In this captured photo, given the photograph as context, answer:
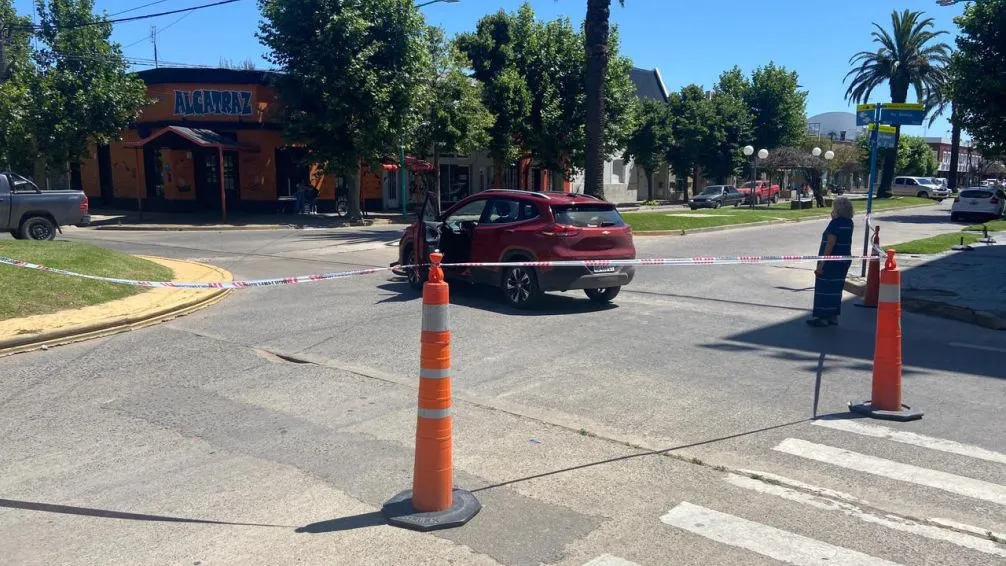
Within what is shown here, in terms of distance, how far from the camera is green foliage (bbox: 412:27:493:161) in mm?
31766

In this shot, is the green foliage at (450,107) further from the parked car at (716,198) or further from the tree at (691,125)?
the tree at (691,125)

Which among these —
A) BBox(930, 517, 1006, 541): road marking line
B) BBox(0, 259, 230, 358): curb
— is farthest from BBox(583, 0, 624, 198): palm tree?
BBox(930, 517, 1006, 541): road marking line

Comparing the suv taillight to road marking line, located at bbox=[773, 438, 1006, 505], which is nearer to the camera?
road marking line, located at bbox=[773, 438, 1006, 505]

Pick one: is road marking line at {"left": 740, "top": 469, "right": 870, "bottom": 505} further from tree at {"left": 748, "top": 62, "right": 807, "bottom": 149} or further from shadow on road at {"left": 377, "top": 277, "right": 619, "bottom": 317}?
tree at {"left": 748, "top": 62, "right": 807, "bottom": 149}

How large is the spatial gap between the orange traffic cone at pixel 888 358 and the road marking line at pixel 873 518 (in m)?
1.89

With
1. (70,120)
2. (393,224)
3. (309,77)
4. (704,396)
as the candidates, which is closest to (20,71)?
(70,120)

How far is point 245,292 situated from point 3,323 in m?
4.09

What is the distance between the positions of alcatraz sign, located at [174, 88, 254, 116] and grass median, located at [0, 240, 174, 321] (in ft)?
68.6

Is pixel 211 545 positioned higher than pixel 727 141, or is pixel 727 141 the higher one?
pixel 727 141

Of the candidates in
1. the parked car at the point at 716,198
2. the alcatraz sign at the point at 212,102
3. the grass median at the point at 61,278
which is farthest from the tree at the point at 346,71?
the parked car at the point at 716,198

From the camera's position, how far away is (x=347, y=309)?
11.0m

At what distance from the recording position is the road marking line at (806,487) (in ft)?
15.1

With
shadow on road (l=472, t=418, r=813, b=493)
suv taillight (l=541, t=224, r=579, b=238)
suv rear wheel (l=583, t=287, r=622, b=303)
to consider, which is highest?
suv taillight (l=541, t=224, r=579, b=238)

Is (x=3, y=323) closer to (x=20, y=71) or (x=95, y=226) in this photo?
(x=95, y=226)
